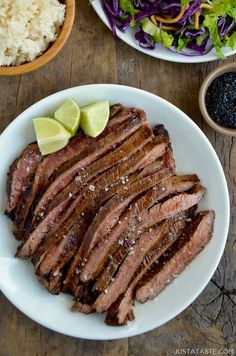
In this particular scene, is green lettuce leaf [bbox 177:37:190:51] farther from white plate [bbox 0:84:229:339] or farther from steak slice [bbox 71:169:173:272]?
steak slice [bbox 71:169:173:272]

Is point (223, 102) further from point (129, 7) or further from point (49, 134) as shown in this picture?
point (49, 134)

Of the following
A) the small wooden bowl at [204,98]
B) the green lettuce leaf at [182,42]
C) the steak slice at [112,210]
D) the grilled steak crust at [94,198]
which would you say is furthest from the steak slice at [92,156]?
the green lettuce leaf at [182,42]

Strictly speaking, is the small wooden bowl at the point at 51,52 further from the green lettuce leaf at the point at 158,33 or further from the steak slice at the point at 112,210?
the steak slice at the point at 112,210

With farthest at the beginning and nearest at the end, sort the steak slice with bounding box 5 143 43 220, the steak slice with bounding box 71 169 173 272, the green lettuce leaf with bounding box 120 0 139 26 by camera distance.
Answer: the green lettuce leaf with bounding box 120 0 139 26 → the steak slice with bounding box 5 143 43 220 → the steak slice with bounding box 71 169 173 272

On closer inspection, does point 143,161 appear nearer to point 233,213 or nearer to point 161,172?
point 161,172

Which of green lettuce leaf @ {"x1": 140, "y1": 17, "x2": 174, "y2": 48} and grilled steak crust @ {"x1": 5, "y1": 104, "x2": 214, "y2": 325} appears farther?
green lettuce leaf @ {"x1": 140, "y1": 17, "x2": 174, "y2": 48}

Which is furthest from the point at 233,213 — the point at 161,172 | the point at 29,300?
the point at 29,300

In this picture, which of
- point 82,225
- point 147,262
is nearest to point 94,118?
point 82,225

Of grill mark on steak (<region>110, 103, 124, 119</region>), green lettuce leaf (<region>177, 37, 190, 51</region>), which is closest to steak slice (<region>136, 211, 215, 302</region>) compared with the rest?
grill mark on steak (<region>110, 103, 124, 119</region>)
